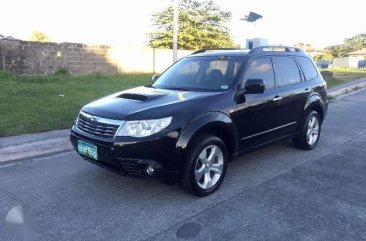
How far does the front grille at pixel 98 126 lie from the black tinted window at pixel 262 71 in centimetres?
186

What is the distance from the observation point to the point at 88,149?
4156mm

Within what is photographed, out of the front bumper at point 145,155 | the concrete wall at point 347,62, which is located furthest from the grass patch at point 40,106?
the concrete wall at point 347,62

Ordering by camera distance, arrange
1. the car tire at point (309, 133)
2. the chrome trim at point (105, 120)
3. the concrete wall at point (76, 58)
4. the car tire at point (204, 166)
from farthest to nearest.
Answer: the concrete wall at point (76, 58)
the car tire at point (309, 133)
the car tire at point (204, 166)
the chrome trim at point (105, 120)

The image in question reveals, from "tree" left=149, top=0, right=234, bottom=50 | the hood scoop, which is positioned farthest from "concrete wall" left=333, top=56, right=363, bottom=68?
the hood scoop

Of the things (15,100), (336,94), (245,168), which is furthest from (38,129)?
(336,94)

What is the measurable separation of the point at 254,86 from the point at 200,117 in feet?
3.22

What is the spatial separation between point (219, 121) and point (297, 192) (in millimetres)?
1244

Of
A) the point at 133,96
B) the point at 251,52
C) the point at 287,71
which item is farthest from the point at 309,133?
the point at 133,96

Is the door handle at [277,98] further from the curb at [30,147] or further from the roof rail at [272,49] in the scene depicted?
the curb at [30,147]

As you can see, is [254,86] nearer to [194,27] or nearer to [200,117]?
[200,117]

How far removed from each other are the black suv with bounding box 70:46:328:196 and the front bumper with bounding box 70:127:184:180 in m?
0.01

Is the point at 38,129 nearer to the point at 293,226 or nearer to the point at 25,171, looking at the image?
the point at 25,171

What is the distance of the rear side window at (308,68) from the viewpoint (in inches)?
238

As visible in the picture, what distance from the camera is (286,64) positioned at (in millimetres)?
5641
